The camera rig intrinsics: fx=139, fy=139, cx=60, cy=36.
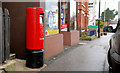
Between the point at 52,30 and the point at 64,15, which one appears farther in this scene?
the point at 64,15

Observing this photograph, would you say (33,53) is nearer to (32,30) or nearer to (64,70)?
(32,30)

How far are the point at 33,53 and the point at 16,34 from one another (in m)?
1.49

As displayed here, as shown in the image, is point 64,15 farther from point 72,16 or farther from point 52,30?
point 52,30

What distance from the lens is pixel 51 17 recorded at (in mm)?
7000

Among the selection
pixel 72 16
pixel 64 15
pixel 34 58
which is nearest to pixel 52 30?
pixel 34 58

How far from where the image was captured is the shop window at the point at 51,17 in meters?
6.60

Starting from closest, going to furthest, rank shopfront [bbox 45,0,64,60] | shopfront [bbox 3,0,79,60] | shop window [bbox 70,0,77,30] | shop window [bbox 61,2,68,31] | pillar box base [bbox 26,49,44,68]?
1. pillar box base [bbox 26,49,44,68]
2. shopfront [bbox 3,0,79,60]
3. shopfront [bbox 45,0,64,60]
4. shop window [bbox 61,2,68,31]
5. shop window [bbox 70,0,77,30]

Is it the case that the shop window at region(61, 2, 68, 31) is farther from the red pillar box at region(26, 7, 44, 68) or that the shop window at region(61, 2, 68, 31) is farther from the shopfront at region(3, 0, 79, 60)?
the red pillar box at region(26, 7, 44, 68)

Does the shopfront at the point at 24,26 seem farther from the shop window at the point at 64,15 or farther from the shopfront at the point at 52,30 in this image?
the shop window at the point at 64,15

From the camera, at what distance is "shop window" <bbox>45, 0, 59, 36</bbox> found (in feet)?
21.7

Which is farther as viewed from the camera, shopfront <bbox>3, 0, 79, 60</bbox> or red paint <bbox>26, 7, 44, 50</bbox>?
shopfront <bbox>3, 0, 79, 60</bbox>

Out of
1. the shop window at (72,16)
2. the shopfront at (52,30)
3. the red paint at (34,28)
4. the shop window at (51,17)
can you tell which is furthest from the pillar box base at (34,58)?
the shop window at (72,16)

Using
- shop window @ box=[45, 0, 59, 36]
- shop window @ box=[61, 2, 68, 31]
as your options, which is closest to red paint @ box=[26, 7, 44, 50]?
shop window @ box=[45, 0, 59, 36]

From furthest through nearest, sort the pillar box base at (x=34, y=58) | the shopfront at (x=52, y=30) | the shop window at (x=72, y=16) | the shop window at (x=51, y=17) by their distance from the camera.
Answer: the shop window at (x=72, y=16) → the shop window at (x=51, y=17) → the shopfront at (x=52, y=30) → the pillar box base at (x=34, y=58)
